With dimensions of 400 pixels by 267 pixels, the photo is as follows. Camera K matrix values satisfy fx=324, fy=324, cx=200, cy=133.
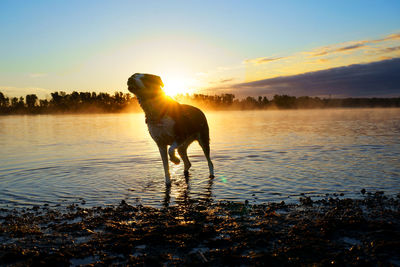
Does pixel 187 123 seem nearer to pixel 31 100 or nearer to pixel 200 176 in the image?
pixel 200 176

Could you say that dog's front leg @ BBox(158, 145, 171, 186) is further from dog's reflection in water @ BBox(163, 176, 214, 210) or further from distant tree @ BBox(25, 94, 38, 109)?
distant tree @ BBox(25, 94, 38, 109)

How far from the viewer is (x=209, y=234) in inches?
215

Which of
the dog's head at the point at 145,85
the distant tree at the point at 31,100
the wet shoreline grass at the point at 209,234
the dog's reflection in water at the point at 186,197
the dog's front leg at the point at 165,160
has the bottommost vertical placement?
the dog's reflection in water at the point at 186,197

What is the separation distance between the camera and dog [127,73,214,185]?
28.9ft

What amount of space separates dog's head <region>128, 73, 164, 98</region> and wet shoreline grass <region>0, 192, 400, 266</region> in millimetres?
3037

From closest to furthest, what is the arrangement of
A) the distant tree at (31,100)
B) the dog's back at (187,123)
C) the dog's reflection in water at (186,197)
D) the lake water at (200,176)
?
the dog's reflection in water at (186,197) → the lake water at (200,176) → the dog's back at (187,123) → the distant tree at (31,100)

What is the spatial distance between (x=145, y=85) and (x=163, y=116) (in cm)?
108

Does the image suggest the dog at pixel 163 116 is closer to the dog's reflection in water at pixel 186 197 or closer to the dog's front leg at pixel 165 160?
the dog's front leg at pixel 165 160

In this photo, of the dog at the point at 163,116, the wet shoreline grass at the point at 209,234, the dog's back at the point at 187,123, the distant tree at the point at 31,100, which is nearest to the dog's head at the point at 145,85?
the dog at the point at 163,116

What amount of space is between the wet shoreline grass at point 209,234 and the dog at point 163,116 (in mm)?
2631

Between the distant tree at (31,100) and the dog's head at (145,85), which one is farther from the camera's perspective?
the distant tree at (31,100)

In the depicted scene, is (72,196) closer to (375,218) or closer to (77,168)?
(77,168)

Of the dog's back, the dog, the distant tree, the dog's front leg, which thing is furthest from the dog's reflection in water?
the distant tree

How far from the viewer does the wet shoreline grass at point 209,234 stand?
179 inches
